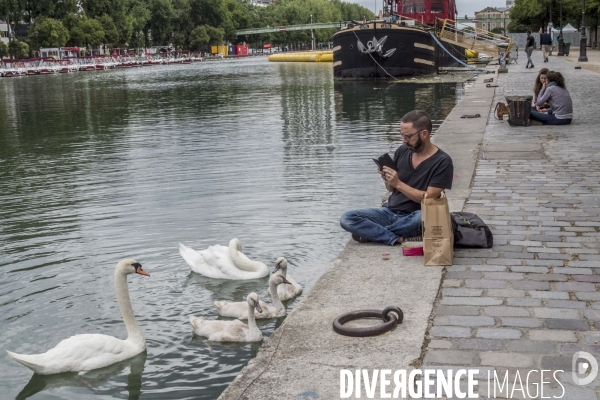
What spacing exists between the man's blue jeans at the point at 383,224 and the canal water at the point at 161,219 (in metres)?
0.82

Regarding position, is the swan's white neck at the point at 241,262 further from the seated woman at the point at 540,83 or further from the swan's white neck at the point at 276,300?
the seated woman at the point at 540,83

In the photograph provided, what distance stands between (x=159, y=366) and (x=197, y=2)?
5719 inches

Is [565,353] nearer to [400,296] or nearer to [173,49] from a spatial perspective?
[400,296]

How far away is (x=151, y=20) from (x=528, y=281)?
13501 centimetres

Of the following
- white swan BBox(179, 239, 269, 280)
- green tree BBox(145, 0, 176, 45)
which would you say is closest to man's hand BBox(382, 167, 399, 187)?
white swan BBox(179, 239, 269, 280)

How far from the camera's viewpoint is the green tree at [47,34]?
9919 cm

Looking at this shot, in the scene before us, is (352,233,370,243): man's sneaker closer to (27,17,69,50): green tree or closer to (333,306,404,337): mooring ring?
(333,306,404,337): mooring ring

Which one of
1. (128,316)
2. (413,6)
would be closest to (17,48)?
(413,6)

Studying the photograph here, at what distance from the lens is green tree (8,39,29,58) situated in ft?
327

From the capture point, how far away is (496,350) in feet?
15.7

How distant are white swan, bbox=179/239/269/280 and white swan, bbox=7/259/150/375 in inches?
72.7

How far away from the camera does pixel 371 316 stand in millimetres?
5414

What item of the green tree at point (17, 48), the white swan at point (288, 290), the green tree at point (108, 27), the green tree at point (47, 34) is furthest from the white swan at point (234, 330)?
the green tree at point (108, 27)

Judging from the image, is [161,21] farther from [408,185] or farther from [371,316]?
[371,316]
